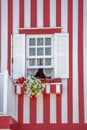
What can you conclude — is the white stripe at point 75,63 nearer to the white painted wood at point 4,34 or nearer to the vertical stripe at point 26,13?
the vertical stripe at point 26,13

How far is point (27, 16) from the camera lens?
44.3ft

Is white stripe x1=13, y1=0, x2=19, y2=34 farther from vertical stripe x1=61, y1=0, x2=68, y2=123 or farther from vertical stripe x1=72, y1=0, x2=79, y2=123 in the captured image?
vertical stripe x1=72, y1=0, x2=79, y2=123

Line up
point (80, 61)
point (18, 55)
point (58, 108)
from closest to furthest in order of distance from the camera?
point (58, 108) → point (80, 61) → point (18, 55)

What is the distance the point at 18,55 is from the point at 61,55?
107cm

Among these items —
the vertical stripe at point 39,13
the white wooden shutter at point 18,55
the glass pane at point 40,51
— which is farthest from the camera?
the vertical stripe at point 39,13

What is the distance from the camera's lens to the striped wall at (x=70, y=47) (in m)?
12.9

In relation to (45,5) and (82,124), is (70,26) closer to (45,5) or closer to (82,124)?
(45,5)

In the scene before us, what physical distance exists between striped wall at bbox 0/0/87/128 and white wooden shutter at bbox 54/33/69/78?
0.10 meters

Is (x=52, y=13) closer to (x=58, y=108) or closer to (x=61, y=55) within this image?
(x=61, y=55)

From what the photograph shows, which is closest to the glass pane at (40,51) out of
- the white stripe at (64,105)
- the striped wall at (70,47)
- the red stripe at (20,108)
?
the striped wall at (70,47)

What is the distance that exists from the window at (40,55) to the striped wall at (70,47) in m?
0.16

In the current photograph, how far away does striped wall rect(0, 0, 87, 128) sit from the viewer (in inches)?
508

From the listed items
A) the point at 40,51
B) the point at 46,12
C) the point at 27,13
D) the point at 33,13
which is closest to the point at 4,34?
the point at 27,13

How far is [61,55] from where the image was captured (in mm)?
13125
